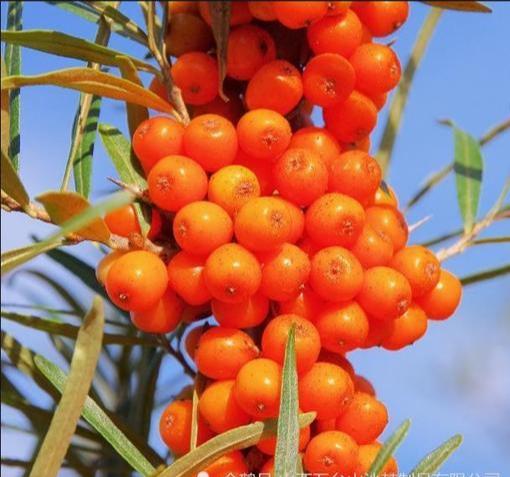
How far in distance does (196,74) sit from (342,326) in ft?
1.04

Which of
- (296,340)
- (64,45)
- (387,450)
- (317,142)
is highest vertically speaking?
(64,45)

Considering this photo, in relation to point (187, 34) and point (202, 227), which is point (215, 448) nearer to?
point (202, 227)

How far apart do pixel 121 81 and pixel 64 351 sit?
0.63 metres

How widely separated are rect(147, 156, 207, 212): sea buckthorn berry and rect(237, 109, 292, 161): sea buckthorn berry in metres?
0.06

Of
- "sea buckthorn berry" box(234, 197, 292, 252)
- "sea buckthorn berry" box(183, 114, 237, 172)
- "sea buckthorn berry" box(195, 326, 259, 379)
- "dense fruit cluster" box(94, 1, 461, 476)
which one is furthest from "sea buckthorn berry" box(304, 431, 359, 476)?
"sea buckthorn berry" box(183, 114, 237, 172)

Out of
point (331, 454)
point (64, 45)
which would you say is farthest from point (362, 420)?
point (64, 45)

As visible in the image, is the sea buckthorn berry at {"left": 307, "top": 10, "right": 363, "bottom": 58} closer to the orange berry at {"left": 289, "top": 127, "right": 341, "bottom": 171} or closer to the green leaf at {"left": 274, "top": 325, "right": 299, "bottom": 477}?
the orange berry at {"left": 289, "top": 127, "right": 341, "bottom": 171}

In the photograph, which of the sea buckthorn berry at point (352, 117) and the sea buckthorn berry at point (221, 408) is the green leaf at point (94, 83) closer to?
the sea buckthorn berry at point (352, 117)

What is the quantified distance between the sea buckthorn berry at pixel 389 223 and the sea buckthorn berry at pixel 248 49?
217mm

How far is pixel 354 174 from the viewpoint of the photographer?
973mm

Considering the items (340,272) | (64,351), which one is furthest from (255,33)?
(64,351)

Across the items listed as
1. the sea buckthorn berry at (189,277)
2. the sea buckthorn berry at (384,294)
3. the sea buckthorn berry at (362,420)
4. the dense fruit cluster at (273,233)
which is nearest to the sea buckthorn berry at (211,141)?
the dense fruit cluster at (273,233)

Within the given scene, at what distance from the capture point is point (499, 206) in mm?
1249

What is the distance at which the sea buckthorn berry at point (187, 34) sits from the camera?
1.00 m
